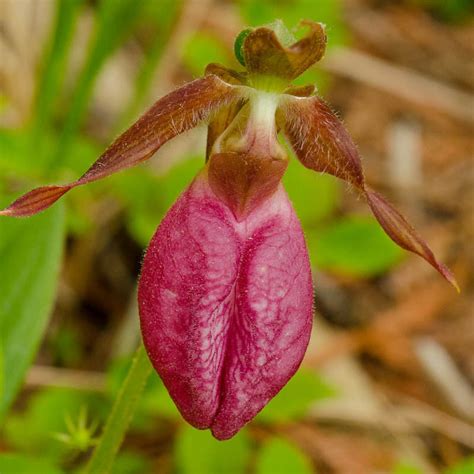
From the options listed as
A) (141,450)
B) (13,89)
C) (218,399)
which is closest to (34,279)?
(218,399)

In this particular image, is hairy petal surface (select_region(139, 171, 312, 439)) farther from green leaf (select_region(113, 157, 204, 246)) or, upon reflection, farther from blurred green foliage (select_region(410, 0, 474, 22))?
blurred green foliage (select_region(410, 0, 474, 22))

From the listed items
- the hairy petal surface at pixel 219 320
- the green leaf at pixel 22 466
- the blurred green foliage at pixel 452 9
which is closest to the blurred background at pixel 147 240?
the green leaf at pixel 22 466

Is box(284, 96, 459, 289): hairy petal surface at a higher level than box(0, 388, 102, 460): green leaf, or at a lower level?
higher

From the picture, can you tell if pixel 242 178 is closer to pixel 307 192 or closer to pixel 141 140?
pixel 141 140

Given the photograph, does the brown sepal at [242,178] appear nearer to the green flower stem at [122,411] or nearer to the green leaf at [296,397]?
the green flower stem at [122,411]

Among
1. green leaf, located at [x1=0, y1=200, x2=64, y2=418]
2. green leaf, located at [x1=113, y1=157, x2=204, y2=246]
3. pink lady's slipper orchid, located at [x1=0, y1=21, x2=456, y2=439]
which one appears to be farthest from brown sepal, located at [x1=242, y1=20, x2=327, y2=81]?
green leaf, located at [x1=113, y1=157, x2=204, y2=246]

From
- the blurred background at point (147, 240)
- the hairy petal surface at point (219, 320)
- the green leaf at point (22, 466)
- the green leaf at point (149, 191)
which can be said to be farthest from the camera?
the green leaf at point (149, 191)
